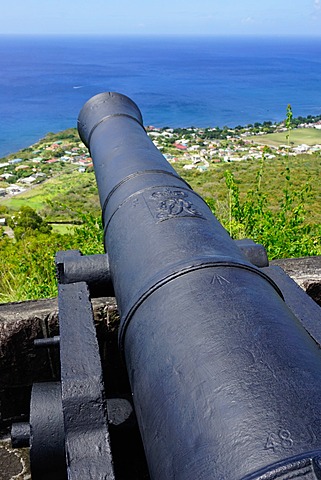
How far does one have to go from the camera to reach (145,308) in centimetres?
161

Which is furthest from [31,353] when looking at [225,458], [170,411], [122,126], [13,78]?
[13,78]

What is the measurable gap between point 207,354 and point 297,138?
27.8m

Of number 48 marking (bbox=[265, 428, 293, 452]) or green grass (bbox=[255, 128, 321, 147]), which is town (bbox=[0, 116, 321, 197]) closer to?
green grass (bbox=[255, 128, 321, 147])

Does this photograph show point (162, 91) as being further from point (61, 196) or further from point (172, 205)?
point (172, 205)

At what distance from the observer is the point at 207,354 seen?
1.29 m

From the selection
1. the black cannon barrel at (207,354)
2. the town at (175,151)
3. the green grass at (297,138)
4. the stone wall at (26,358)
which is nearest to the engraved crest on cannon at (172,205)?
the black cannon barrel at (207,354)

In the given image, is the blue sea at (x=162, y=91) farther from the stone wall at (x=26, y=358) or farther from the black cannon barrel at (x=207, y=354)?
the black cannon barrel at (x=207, y=354)

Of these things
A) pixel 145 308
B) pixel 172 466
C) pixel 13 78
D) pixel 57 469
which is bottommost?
pixel 57 469

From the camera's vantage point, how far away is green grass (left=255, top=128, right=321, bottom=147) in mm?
26041

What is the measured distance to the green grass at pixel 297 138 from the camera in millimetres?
26041

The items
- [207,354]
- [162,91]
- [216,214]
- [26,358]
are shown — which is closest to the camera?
[207,354]

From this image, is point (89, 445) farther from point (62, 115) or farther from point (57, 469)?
point (62, 115)

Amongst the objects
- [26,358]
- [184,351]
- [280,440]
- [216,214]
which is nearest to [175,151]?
[216,214]

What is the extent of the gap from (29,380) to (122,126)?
1404 mm
